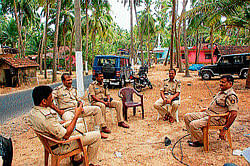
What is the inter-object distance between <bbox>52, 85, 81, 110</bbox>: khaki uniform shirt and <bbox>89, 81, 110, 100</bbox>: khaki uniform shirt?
745mm

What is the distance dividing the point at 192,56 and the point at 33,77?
3308cm

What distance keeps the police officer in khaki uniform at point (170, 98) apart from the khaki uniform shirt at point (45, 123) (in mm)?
3460

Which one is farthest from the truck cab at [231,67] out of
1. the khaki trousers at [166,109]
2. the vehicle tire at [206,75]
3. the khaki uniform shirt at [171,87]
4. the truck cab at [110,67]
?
the khaki trousers at [166,109]

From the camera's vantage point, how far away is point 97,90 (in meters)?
5.12

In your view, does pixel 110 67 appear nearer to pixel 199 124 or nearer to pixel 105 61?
pixel 105 61

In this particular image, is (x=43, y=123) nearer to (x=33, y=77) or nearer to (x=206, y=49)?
(x=33, y=77)

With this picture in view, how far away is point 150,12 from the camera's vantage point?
3231 centimetres

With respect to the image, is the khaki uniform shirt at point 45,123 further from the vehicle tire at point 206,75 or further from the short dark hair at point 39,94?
the vehicle tire at point 206,75

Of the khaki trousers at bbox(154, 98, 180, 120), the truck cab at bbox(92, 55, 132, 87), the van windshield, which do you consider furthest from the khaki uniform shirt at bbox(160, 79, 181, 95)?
the van windshield

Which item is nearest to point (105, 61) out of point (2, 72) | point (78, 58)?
point (78, 58)

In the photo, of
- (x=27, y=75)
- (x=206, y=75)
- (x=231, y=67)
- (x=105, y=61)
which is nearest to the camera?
(x=105, y=61)

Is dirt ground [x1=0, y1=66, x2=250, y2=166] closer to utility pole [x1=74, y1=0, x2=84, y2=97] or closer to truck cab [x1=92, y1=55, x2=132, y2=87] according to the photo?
utility pole [x1=74, y1=0, x2=84, y2=97]

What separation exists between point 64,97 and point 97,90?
3.54ft

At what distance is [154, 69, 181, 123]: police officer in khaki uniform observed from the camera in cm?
536
